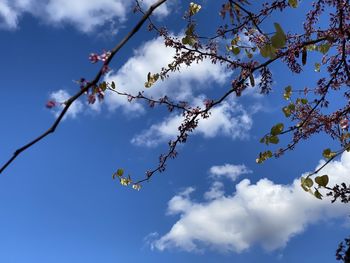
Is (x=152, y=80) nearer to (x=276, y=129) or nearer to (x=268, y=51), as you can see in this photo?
(x=276, y=129)

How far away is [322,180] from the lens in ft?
14.4

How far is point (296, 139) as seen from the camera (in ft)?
23.7

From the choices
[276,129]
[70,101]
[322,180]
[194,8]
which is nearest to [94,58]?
[70,101]

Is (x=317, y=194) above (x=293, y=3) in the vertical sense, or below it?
below

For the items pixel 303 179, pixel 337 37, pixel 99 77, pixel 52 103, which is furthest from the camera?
pixel 337 37

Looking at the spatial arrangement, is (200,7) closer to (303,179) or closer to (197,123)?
(197,123)

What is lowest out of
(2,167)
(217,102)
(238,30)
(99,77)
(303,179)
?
(2,167)

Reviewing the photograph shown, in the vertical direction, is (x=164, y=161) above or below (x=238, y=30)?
below

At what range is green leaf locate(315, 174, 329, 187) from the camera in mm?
4367

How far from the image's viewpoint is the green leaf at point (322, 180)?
4367 mm

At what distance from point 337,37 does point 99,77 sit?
450 cm

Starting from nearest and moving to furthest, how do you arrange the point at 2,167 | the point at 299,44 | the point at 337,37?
1. the point at 2,167
2. the point at 337,37
3. the point at 299,44

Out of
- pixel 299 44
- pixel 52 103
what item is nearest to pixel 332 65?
pixel 299 44

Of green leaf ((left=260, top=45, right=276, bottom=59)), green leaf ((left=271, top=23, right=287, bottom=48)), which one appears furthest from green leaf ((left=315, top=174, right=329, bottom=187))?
green leaf ((left=271, top=23, right=287, bottom=48))
